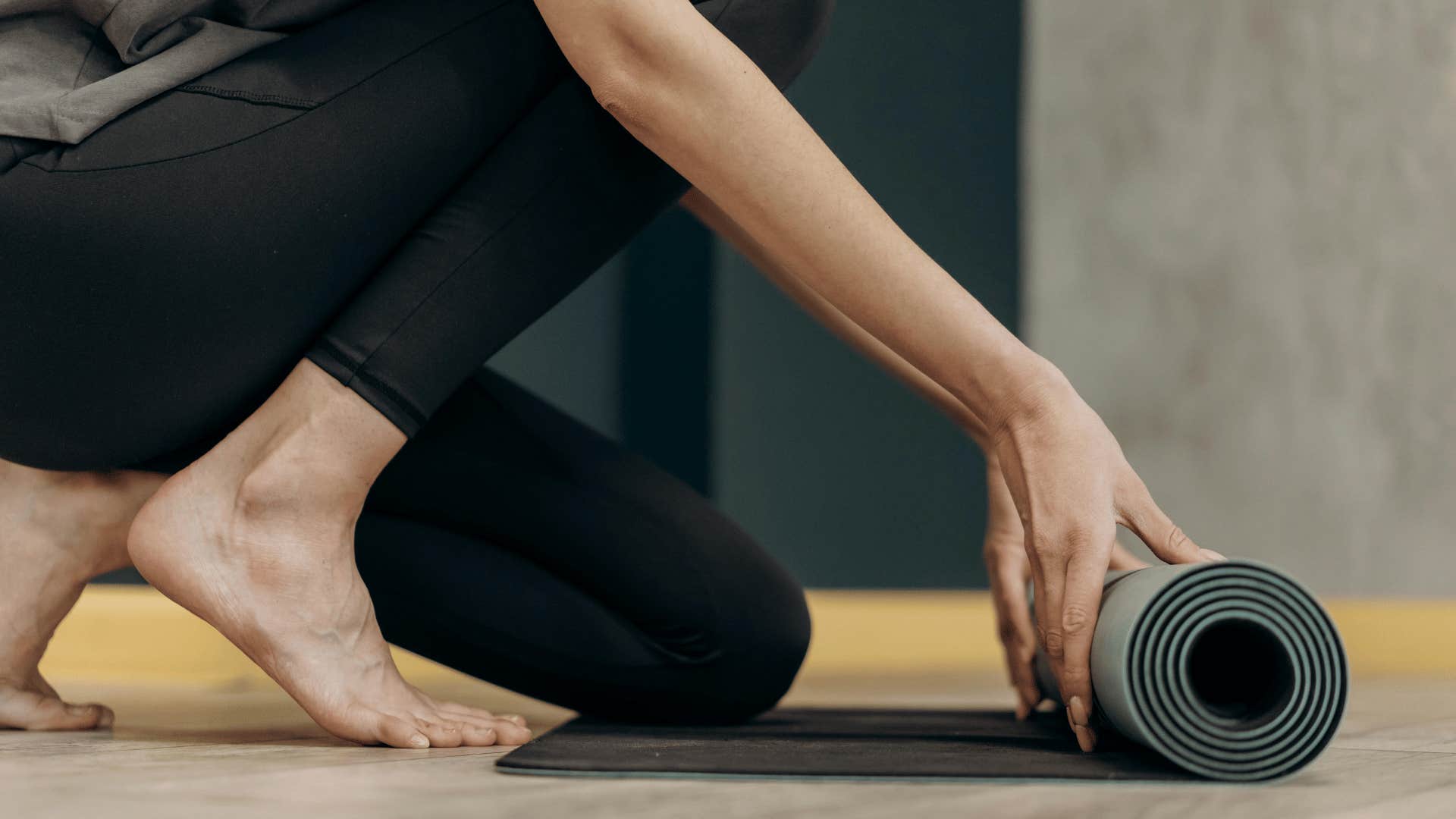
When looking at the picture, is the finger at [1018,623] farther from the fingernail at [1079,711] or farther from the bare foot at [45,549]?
the bare foot at [45,549]

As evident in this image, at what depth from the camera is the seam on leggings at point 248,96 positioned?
83cm

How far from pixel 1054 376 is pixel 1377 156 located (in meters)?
2.13

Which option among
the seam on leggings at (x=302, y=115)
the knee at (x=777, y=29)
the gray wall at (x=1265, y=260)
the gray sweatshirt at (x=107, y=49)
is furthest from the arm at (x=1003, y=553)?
the gray wall at (x=1265, y=260)

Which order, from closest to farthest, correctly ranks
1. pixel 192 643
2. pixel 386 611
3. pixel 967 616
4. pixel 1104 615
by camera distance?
1. pixel 1104 615
2. pixel 386 611
3. pixel 192 643
4. pixel 967 616

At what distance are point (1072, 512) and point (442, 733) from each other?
1.35 ft

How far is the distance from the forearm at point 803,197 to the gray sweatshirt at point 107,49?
27 centimetres

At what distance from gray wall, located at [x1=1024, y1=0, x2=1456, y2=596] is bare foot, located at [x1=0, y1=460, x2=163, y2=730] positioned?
202cm

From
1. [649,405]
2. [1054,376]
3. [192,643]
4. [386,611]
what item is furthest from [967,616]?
[1054,376]

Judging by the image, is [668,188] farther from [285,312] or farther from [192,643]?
[192,643]

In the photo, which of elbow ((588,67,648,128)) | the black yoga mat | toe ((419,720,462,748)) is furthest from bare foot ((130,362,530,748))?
elbow ((588,67,648,128))

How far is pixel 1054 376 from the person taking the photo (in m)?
0.75

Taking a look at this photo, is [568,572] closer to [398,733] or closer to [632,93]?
[398,733]

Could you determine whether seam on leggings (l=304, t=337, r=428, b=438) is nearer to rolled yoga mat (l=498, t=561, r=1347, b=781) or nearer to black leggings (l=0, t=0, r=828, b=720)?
black leggings (l=0, t=0, r=828, b=720)

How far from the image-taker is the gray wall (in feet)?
8.18
